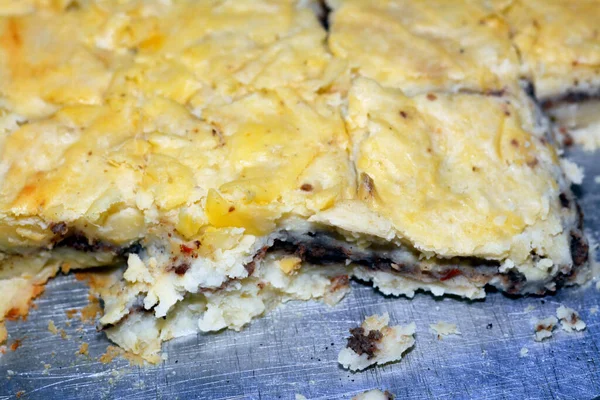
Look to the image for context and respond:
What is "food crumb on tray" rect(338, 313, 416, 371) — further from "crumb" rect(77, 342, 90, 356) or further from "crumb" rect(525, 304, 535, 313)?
"crumb" rect(77, 342, 90, 356)

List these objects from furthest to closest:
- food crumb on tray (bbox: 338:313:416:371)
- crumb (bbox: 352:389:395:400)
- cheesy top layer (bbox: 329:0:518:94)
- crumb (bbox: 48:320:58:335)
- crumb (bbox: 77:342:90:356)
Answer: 1. cheesy top layer (bbox: 329:0:518:94)
2. crumb (bbox: 48:320:58:335)
3. crumb (bbox: 77:342:90:356)
4. food crumb on tray (bbox: 338:313:416:371)
5. crumb (bbox: 352:389:395:400)

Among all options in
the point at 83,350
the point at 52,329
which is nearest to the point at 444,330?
the point at 83,350

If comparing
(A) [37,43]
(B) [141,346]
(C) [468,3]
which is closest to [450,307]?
(B) [141,346]

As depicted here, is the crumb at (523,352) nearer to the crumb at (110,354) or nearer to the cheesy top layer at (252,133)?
the cheesy top layer at (252,133)

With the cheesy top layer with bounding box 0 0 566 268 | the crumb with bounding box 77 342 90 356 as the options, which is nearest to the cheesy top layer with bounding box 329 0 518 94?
the cheesy top layer with bounding box 0 0 566 268

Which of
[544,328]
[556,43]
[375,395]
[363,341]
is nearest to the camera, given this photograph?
[375,395]

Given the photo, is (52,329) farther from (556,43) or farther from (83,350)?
(556,43)
